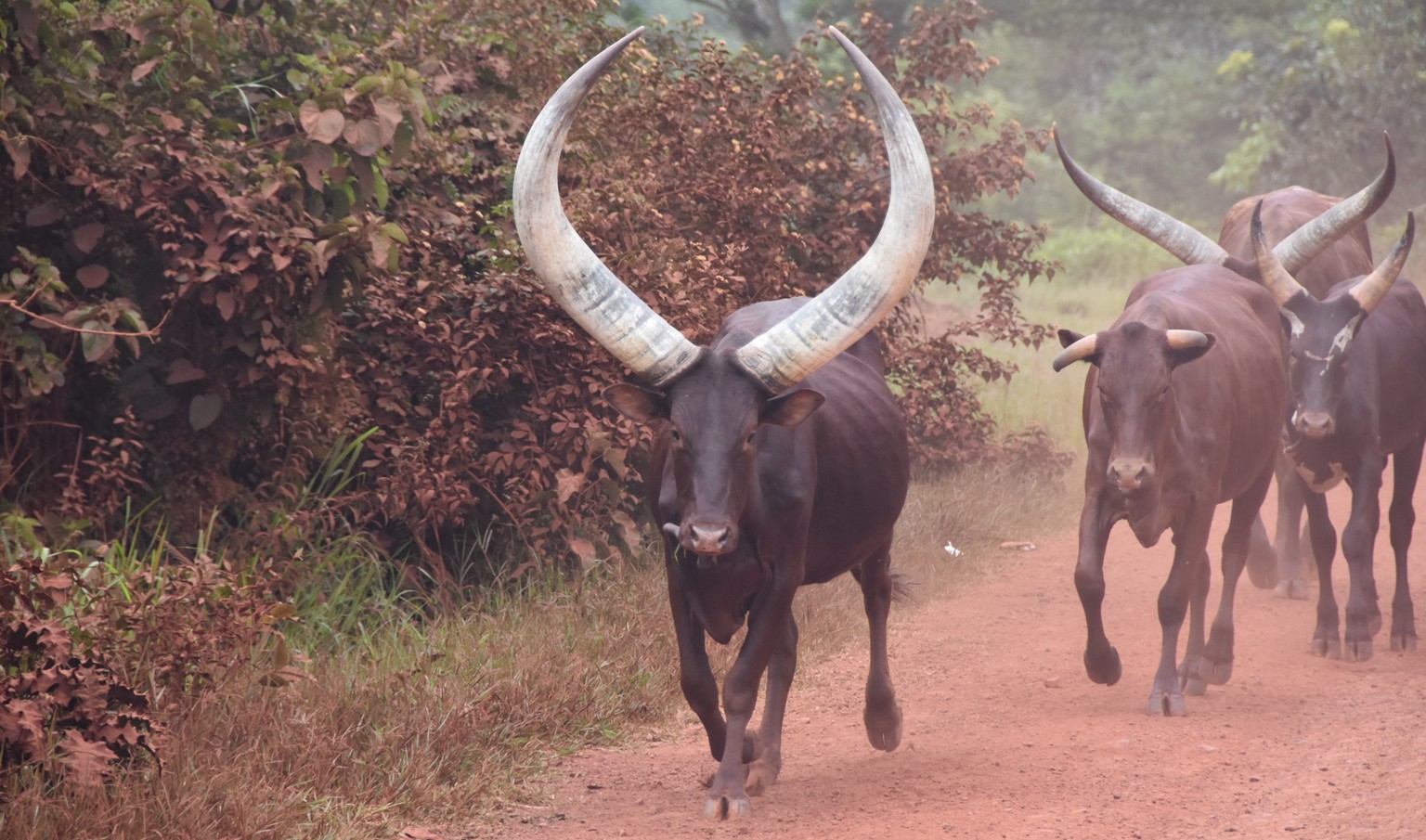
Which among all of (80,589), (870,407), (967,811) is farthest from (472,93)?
(967,811)

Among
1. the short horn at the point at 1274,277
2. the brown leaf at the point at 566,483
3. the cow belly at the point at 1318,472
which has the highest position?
the short horn at the point at 1274,277

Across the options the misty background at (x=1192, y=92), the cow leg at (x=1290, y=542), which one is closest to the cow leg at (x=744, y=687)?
the cow leg at (x=1290, y=542)

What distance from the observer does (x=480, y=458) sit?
23.1 ft

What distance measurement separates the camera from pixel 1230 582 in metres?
7.07

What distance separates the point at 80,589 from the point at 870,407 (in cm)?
282

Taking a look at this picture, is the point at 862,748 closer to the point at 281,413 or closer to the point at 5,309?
the point at 281,413

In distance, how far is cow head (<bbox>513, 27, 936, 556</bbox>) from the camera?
186 inches

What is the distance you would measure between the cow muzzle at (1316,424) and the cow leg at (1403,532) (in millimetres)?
870

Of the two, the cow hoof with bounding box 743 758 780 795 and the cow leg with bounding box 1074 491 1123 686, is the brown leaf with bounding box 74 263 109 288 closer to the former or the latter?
the cow hoof with bounding box 743 758 780 795

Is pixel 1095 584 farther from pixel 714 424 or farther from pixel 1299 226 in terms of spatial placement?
pixel 1299 226

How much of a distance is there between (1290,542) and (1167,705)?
3301mm

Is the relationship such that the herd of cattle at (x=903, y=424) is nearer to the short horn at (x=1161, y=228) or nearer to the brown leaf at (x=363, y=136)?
the short horn at (x=1161, y=228)

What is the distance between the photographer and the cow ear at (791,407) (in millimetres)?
4699

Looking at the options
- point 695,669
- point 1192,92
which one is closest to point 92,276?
point 695,669
